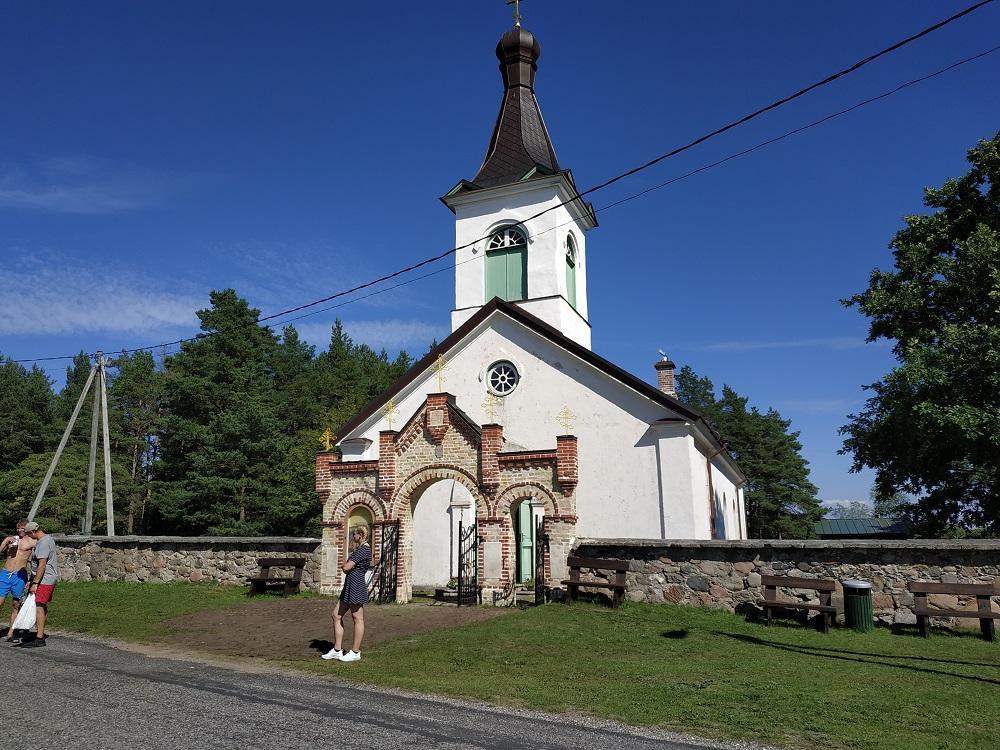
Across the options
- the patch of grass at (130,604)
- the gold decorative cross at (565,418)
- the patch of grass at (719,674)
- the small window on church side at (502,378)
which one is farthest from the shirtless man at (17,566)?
the small window on church side at (502,378)

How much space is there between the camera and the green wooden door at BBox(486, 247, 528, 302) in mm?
23312

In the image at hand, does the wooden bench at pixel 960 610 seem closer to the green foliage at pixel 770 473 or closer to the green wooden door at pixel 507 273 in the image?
the green wooden door at pixel 507 273

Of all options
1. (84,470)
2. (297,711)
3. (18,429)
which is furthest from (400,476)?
(18,429)

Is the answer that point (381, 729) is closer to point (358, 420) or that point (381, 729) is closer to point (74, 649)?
point (74, 649)

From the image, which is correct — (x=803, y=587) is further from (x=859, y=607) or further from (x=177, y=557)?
(x=177, y=557)

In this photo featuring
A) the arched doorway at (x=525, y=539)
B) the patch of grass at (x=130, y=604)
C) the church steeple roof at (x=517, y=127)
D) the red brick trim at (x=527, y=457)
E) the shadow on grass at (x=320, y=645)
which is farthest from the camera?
the church steeple roof at (x=517, y=127)

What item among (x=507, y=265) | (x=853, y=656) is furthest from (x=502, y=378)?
(x=853, y=656)

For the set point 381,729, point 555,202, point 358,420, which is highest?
point 555,202

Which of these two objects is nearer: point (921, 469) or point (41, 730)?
point (41, 730)

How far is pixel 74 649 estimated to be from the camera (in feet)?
32.3

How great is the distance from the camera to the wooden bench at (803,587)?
11578mm

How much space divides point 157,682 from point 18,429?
4979cm

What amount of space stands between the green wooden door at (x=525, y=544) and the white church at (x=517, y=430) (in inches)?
1.7

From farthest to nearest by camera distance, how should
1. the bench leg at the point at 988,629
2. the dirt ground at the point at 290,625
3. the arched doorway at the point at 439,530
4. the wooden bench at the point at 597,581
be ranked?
the arched doorway at the point at 439,530, the wooden bench at the point at 597,581, the bench leg at the point at 988,629, the dirt ground at the point at 290,625
